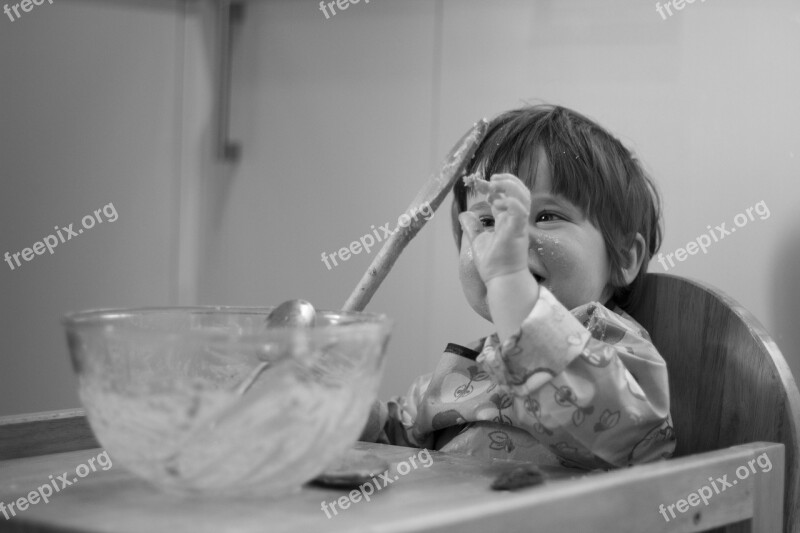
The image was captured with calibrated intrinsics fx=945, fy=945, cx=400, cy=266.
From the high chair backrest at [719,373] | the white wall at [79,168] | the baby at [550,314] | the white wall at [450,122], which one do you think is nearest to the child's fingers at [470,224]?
the baby at [550,314]

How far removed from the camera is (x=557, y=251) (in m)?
0.84

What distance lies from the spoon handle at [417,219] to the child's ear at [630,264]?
192 mm

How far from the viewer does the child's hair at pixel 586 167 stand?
0.88 m

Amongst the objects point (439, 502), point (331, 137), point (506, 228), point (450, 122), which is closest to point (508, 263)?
Answer: point (506, 228)

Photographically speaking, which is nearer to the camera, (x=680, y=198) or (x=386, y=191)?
(x=680, y=198)

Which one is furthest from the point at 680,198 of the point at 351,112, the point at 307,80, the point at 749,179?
the point at 307,80

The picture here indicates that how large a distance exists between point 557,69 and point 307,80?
21.2 inches

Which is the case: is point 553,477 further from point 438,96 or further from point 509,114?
point 438,96

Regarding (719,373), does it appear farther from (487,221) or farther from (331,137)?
(331,137)

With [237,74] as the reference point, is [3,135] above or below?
below

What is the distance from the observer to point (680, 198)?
1.24 meters

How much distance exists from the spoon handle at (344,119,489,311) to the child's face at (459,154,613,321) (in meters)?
0.05

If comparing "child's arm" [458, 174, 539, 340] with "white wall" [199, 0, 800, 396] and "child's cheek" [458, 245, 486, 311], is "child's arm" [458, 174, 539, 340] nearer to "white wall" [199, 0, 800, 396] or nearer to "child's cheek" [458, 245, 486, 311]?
"child's cheek" [458, 245, 486, 311]

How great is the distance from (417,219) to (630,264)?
26 centimetres
